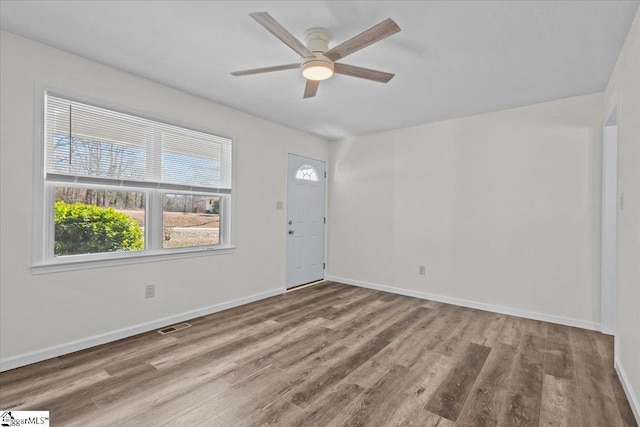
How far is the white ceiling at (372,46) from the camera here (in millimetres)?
1966

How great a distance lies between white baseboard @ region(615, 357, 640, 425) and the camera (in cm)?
179

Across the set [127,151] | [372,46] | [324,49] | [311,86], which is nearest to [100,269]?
[127,151]

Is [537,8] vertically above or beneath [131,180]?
above

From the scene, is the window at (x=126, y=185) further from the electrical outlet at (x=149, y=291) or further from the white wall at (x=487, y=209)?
the white wall at (x=487, y=209)

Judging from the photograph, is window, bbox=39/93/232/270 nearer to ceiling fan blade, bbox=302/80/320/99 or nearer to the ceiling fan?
the ceiling fan

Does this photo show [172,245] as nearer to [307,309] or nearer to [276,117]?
[307,309]

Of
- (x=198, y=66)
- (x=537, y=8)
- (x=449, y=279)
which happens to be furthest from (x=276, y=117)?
(x=449, y=279)

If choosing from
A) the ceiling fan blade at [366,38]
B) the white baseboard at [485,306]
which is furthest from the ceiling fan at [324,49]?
the white baseboard at [485,306]

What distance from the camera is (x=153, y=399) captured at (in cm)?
197

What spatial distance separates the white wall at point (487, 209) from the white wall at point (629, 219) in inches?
41.2

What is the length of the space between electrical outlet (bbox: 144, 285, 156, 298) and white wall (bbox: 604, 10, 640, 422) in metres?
3.85

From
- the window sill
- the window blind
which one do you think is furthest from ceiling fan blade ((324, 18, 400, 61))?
the window sill

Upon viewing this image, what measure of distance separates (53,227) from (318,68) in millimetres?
2534

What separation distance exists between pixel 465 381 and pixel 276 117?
12.0 ft
